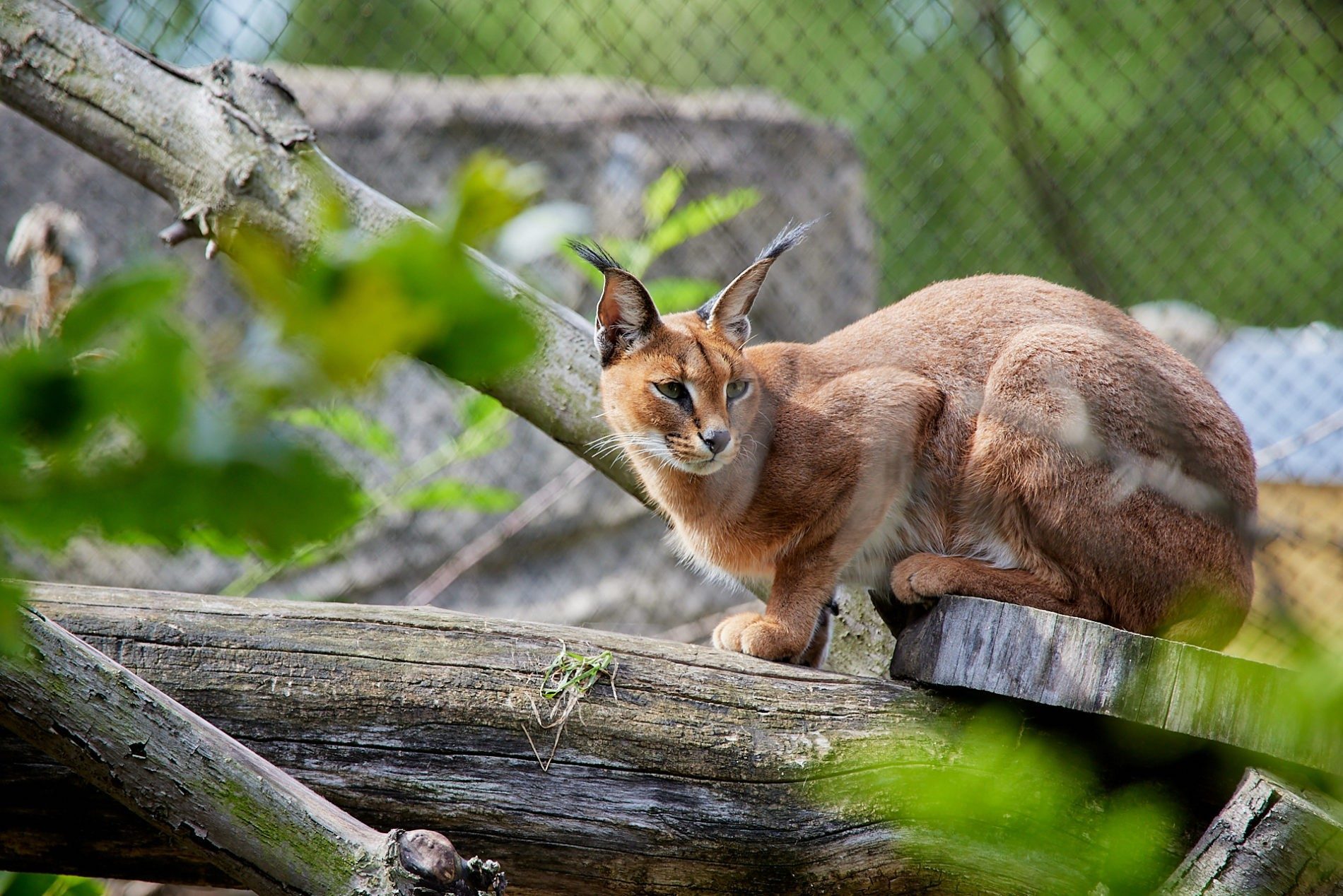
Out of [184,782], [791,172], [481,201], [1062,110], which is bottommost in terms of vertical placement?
[481,201]

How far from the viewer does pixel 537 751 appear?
1.98 metres

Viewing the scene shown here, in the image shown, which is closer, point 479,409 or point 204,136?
point 204,136

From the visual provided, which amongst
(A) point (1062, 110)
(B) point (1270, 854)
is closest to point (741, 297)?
(B) point (1270, 854)

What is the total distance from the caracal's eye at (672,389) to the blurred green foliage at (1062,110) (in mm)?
2139

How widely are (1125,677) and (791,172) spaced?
4.89m

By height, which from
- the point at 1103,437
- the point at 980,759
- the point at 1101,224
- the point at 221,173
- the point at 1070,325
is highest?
the point at 1101,224

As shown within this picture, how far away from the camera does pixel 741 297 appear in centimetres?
289

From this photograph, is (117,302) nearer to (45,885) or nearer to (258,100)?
(45,885)

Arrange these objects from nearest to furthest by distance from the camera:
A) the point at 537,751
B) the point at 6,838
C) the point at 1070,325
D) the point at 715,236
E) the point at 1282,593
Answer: the point at 1282,593, the point at 6,838, the point at 537,751, the point at 1070,325, the point at 715,236

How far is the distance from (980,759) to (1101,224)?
4176 mm

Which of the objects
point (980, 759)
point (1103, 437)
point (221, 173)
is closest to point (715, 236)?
point (221, 173)

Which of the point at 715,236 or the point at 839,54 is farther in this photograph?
the point at 715,236

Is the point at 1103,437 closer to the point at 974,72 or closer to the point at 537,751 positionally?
the point at 537,751

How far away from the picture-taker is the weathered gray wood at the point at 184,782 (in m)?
1.46
